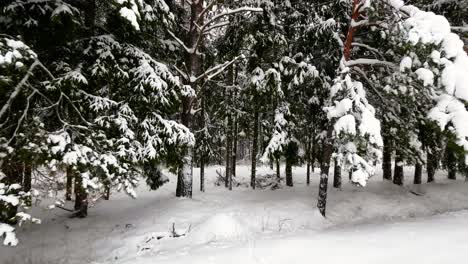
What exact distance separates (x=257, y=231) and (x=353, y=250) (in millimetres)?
3246

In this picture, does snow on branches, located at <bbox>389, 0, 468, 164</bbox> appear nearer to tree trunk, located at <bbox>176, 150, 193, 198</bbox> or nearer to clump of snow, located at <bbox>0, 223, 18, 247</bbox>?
tree trunk, located at <bbox>176, 150, 193, 198</bbox>

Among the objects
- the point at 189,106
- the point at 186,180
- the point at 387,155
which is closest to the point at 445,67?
the point at 189,106

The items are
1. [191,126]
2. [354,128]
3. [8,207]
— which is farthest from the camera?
[191,126]

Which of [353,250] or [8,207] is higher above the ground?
[8,207]

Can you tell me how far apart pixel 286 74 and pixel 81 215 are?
833cm

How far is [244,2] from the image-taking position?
12.0 m

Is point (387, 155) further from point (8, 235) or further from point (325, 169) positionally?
point (8, 235)

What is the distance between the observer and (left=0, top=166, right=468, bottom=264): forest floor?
6.16 meters

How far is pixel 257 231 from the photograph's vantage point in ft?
29.5

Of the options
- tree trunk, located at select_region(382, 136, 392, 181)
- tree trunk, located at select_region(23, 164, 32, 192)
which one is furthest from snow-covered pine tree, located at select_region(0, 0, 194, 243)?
tree trunk, located at select_region(382, 136, 392, 181)

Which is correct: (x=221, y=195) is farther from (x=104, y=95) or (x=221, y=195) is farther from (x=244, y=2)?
(x=244, y=2)

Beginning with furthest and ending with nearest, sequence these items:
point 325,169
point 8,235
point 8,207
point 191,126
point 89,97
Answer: point 191,126 → point 325,169 → point 89,97 → point 8,207 → point 8,235

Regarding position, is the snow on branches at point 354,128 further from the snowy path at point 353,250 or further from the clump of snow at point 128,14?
the clump of snow at point 128,14

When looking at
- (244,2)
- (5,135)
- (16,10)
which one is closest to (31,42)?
(16,10)
